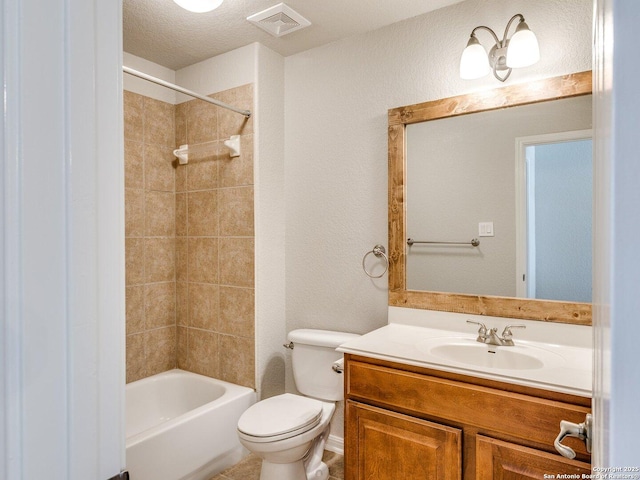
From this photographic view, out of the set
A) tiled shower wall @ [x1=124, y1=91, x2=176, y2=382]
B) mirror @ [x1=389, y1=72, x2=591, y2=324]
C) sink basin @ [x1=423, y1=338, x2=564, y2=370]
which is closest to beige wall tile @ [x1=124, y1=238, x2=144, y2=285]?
tiled shower wall @ [x1=124, y1=91, x2=176, y2=382]

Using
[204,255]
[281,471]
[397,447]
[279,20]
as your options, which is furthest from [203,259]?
[397,447]

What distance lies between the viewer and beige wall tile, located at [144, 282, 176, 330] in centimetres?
265

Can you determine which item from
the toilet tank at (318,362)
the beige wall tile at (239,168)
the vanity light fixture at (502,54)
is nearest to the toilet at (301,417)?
the toilet tank at (318,362)

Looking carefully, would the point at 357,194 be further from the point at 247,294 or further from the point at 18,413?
the point at 18,413

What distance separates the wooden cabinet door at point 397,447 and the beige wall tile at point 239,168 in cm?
144

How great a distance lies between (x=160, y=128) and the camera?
8.93ft

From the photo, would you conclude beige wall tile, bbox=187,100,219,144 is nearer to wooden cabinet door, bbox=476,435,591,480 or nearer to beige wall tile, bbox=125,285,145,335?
beige wall tile, bbox=125,285,145,335

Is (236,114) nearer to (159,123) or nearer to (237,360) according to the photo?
(159,123)

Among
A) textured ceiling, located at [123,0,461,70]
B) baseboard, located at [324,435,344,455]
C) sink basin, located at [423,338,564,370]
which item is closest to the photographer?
sink basin, located at [423,338,564,370]

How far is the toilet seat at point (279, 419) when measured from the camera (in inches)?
70.1

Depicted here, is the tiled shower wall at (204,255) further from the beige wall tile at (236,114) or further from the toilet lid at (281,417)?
the toilet lid at (281,417)

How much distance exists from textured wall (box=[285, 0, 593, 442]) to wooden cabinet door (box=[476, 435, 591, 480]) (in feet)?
3.02

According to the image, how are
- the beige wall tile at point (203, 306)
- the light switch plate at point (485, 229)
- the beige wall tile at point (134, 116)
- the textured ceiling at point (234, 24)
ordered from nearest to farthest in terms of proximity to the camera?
1. the light switch plate at point (485, 229)
2. the textured ceiling at point (234, 24)
3. the beige wall tile at point (134, 116)
4. the beige wall tile at point (203, 306)

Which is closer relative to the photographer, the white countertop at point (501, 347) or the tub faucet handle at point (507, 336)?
the white countertop at point (501, 347)
